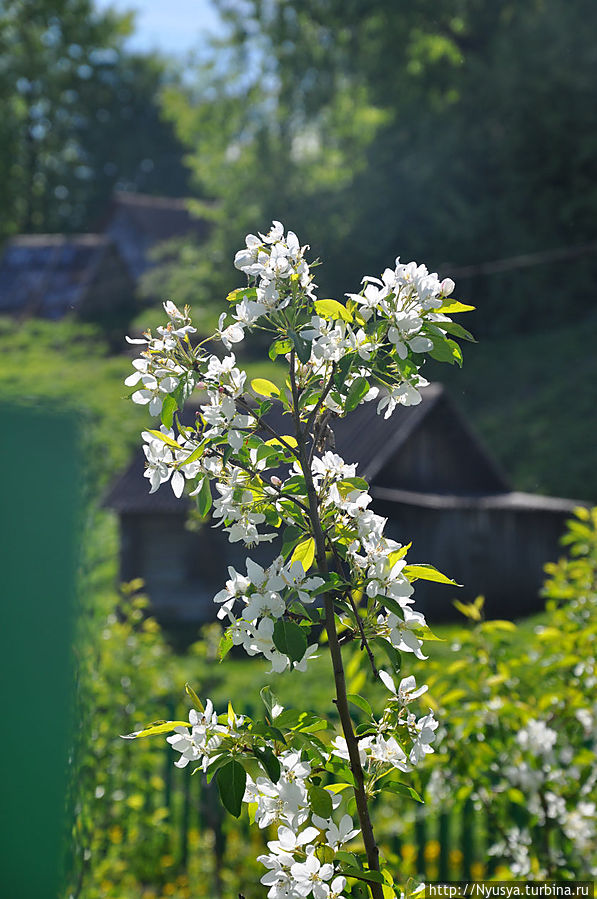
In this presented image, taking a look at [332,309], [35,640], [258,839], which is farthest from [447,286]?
[258,839]

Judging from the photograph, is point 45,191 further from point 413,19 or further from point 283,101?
point 413,19

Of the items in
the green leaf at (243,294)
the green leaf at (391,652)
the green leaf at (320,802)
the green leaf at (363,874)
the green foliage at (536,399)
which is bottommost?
the green leaf at (363,874)

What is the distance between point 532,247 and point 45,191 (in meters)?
9.44

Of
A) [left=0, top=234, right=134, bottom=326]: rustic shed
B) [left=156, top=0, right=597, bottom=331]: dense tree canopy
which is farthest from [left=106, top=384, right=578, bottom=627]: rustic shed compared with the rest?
[left=0, top=234, right=134, bottom=326]: rustic shed

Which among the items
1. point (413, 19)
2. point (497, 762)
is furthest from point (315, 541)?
point (413, 19)

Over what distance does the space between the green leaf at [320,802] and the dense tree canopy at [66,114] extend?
14.4 meters

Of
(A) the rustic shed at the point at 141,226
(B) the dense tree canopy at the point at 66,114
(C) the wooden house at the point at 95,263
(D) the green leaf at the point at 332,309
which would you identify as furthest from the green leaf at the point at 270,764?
(B) the dense tree canopy at the point at 66,114

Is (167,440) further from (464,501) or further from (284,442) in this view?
(464,501)

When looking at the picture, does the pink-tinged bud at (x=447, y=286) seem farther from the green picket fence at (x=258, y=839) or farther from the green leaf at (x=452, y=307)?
the green picket fence at (x=258, y=839)

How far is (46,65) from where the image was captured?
49.9 ft

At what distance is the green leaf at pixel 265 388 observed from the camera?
3.36 ft

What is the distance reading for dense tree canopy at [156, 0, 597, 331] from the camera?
8.20 metres

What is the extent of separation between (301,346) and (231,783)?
440 mm

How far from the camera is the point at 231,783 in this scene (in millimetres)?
884
